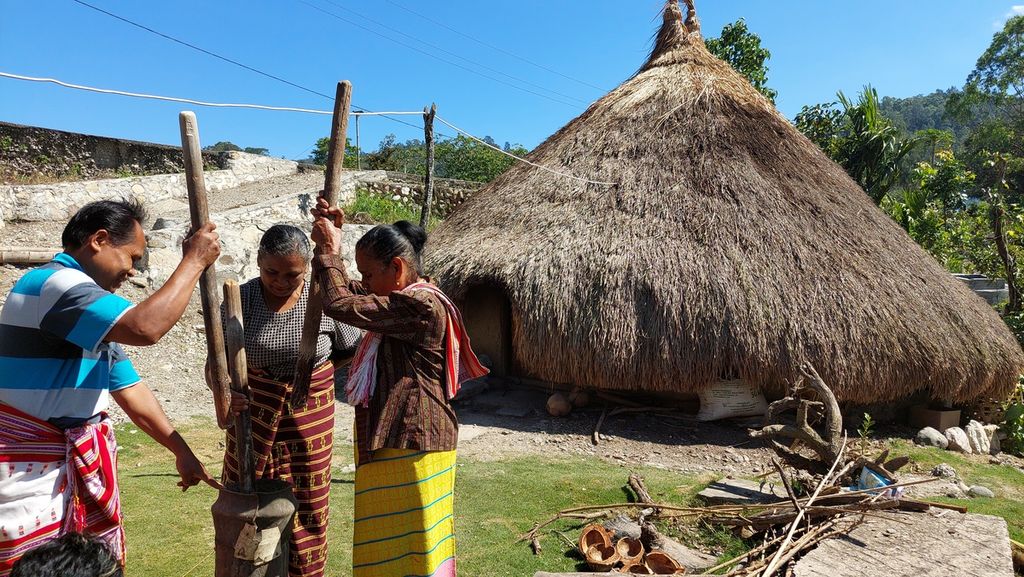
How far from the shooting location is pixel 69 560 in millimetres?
1370

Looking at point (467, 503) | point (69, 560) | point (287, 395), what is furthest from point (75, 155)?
point (69, 560)

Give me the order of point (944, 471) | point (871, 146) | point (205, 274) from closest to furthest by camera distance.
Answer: point (205, 274) < point (944, 471) < point (871, 146)

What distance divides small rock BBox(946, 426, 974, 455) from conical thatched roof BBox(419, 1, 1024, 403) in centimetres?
40

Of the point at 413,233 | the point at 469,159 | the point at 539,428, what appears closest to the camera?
the point at 413,233

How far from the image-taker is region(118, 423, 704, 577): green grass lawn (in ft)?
9.95

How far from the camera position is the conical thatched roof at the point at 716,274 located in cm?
596

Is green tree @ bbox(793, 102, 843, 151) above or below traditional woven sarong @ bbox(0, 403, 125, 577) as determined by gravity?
above

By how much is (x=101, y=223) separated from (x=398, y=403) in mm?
949

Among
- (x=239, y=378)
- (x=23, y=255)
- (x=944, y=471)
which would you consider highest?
(x=23, y=255)

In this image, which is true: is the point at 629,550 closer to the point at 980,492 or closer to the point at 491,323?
the point at 980,492

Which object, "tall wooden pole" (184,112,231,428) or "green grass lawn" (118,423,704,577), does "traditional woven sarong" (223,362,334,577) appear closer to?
"tall wooden pole" (184,112,231,428)

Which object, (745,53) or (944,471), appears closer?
(944,471)

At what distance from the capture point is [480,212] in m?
8.01

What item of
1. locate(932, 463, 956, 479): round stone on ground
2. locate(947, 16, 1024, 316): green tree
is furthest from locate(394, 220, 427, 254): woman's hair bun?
locate(947, 16, 1024, 316): green tree
